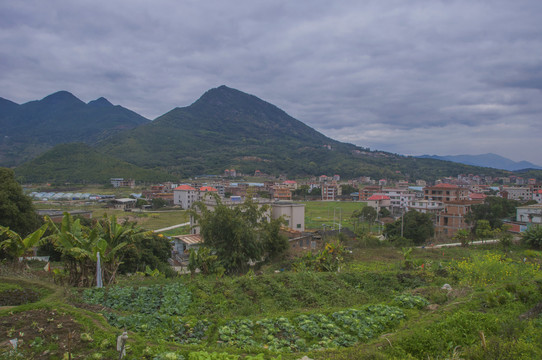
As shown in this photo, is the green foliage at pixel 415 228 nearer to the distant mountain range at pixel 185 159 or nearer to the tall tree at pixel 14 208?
the tall tree at pixel 14 208

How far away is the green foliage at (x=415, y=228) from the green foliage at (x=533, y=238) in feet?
31.0

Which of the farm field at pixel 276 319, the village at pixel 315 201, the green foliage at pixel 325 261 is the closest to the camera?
the farm field at pixel 276 319

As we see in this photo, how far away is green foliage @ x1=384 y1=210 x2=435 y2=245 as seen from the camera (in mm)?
26500

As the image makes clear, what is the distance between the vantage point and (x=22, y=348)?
12.6 ft

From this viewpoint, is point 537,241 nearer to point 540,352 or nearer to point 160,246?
point 540,352

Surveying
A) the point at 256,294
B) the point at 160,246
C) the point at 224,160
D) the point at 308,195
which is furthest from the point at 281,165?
the point at 256,294

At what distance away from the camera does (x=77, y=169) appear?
85312mm

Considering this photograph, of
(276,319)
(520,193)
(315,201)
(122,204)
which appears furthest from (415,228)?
(520,193)

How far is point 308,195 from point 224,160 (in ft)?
195

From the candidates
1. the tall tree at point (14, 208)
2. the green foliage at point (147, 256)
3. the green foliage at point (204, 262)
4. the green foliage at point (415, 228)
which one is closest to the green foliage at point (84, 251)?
the green foliage at point (204, 262)

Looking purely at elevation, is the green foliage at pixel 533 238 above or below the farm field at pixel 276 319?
below

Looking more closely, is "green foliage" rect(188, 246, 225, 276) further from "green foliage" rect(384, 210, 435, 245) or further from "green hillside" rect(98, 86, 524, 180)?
"green hillside" rect(98, 86, 524, 180)

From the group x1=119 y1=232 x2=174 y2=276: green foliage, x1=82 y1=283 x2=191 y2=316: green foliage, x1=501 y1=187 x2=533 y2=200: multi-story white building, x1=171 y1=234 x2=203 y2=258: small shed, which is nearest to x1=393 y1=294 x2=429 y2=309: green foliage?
x1=82 y1=283 x2=191 y2=316: green foliage

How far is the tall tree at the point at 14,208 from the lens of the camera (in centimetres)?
1441
